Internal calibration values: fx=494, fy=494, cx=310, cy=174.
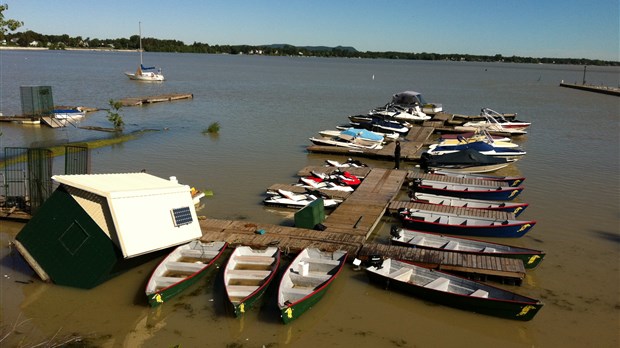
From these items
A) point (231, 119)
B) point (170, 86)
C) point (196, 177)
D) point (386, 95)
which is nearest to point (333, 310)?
point (196, 177)

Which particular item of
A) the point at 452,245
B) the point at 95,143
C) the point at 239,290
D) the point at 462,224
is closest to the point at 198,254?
the point at 239,290

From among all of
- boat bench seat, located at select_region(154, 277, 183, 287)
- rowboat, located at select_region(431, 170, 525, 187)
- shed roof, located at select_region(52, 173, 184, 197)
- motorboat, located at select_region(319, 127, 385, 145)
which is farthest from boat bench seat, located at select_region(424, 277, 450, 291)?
motorboat, located at select_region(319, 127, 385, 145)

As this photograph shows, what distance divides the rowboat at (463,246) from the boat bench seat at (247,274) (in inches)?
189

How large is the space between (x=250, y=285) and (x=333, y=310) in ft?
7.70

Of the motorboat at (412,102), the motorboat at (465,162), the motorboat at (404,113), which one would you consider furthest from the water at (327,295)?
the motorboat at (412,102)

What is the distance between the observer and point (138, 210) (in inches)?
520

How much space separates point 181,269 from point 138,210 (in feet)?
6.72

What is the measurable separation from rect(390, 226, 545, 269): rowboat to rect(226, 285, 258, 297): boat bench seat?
18.2 feet

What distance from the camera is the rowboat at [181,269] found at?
12648mm

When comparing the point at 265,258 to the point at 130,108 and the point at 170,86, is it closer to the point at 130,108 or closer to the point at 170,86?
the point at 130,108

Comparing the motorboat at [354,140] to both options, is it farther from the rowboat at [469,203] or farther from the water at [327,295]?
the rowboat at [469,203]

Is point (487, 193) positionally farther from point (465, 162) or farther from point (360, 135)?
point (360, 135)

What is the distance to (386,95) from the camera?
258 feet

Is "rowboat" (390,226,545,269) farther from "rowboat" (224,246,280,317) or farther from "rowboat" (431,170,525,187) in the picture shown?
"rowboat" (431,170,525,187)
